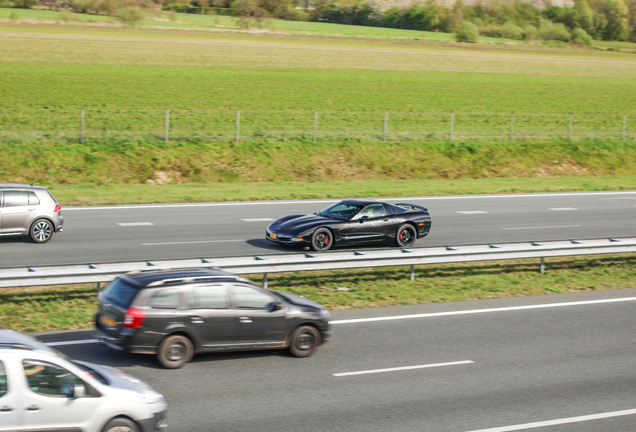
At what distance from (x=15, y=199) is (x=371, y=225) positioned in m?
8.40

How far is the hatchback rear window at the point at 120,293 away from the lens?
9781 mm

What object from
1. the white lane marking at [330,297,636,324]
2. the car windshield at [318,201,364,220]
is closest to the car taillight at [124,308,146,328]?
the white lane marking at [330,297,636,324]

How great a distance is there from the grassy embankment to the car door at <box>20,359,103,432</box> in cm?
547

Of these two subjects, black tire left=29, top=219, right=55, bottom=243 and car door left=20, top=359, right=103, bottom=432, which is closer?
car door left=20, top=359, right=103, bottom=432

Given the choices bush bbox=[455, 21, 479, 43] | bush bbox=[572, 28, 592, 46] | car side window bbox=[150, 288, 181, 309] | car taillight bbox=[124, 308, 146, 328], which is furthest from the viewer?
bush bbox=[572, 28, 592, 46]

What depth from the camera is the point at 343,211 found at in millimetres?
18219

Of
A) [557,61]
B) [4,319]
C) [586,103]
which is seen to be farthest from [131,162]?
[557,61]

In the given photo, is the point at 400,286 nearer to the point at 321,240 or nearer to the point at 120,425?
the point at 321,240

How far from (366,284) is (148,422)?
27.7 ft

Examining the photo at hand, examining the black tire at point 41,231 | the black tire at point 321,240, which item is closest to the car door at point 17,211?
the black tire at point 41,231

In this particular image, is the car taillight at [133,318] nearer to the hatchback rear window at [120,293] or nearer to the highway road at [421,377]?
the hatchback rear window at [120,293]

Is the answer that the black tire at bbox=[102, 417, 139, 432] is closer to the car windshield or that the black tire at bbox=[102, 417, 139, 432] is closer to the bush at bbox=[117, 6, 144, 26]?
the car windshield

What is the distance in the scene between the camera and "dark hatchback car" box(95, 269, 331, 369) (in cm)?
970

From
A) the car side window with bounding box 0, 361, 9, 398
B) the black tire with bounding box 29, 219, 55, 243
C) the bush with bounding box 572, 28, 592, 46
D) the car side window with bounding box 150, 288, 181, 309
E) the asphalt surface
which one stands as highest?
the bush with bounding box 572, 28, 592, 46
